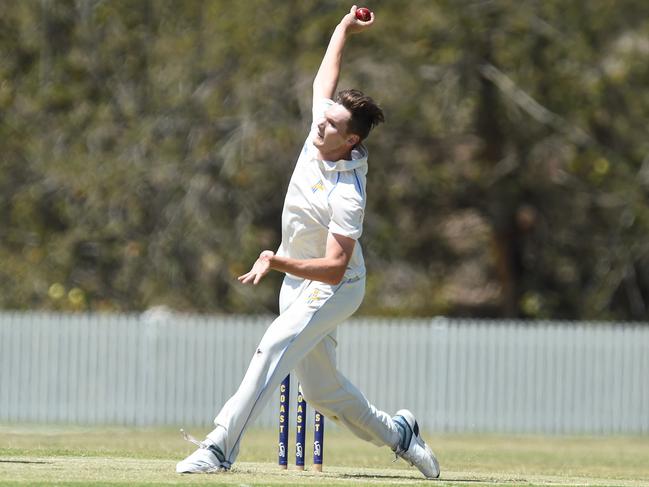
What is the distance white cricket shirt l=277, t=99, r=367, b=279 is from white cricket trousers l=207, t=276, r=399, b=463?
17 centimetres

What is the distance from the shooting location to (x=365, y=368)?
65.7 feet

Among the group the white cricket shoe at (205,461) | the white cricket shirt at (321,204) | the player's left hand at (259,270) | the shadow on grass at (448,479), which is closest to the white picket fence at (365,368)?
the shadow on grass at (448,479)

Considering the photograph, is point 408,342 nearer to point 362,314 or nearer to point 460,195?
point 362,314

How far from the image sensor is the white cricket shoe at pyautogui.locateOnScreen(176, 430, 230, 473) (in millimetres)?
7324

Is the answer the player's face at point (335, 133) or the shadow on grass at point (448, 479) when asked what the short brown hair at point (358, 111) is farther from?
the shadow on grass at point (448, 479)

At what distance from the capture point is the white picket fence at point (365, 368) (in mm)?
19844

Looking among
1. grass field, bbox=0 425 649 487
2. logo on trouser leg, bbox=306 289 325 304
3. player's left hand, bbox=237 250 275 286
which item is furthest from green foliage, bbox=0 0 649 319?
player's left hand, bbox=237 250 275 286

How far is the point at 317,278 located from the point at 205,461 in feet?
3.29

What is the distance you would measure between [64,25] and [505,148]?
688 cm

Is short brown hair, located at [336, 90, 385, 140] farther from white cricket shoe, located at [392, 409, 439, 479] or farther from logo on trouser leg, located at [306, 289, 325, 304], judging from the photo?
white cricket shoe, located at [392, 409, 439, 479]

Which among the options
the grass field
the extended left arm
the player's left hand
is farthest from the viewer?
the extended left arm

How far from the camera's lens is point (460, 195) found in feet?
79.8

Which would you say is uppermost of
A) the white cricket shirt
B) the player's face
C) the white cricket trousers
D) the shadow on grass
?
the player's face

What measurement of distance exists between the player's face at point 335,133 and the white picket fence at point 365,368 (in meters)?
12.2
